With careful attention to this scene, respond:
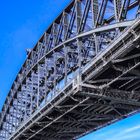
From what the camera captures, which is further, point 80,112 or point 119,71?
point 80,112

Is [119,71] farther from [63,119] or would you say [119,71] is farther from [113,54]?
[63,119]

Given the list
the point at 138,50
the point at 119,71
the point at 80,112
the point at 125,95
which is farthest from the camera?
the point at 80,112

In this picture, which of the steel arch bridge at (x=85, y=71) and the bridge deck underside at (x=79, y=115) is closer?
the steel arch bridge at (x=85, y=71)

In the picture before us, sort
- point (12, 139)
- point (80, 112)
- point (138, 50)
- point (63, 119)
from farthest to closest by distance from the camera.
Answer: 1. point (12, 139)
2. point (63, 119)
3. point (80, 112)
4. point (138, 50)

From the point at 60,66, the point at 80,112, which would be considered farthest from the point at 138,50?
the point at 60,66

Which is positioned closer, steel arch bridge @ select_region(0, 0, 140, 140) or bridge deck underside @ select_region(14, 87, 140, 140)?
steel arch bridge @ select_region(0, 0, 140, 140)

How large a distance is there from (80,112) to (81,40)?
1031 cm

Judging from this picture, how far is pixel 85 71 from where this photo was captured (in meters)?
29.5

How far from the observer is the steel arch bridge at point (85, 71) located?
26.2 meters

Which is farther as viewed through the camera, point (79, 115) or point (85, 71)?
point (79, 115)

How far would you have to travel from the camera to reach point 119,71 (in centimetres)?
2888

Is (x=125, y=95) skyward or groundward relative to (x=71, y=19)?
groundward

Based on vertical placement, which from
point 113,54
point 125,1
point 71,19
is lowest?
point 113,54

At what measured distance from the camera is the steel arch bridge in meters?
26.2
